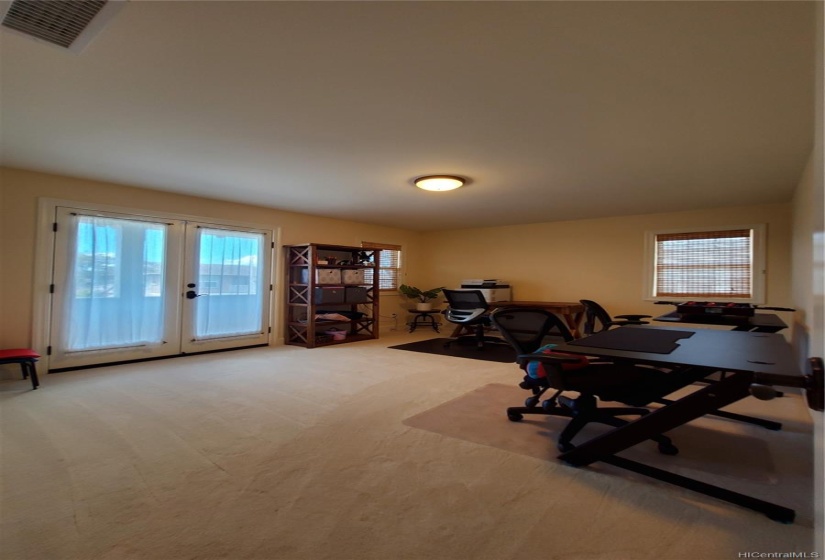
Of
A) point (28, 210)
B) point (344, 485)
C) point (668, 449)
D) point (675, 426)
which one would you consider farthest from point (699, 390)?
point (28, 210)

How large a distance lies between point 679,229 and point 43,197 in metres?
8.00

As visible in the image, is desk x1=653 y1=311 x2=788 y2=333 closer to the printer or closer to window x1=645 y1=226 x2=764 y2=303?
window x1=645 y1=226 x2=764 y2=303

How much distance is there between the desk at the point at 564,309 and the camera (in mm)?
6148

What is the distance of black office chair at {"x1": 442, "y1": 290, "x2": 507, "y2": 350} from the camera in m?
5.89

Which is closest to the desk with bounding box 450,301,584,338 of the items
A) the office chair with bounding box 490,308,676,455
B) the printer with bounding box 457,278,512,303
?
the printer with bounding box 457,278,512,303

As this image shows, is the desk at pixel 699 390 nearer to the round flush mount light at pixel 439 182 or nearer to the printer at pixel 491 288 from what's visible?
the round flush mount light at pixel 439 182

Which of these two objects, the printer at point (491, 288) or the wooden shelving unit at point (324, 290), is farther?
the printer at point (491, 288)

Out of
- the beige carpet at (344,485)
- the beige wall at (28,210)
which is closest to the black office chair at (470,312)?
the beige carpet at (344,485)

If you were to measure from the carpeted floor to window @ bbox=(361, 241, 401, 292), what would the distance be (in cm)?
189

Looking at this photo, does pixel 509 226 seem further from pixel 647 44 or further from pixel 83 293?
pixel 83 293

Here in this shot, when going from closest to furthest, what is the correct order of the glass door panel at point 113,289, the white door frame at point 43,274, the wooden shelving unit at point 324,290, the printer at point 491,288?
the white door frame at point 43,274, the glass door panel at point 113,289, the wooden shelving unit at point 324,290, the printer at point 491,288

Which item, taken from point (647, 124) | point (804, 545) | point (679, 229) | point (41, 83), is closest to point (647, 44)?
point (647, 124)

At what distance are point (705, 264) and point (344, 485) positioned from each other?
19.9 ft

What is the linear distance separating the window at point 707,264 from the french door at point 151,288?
6.07m
